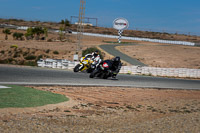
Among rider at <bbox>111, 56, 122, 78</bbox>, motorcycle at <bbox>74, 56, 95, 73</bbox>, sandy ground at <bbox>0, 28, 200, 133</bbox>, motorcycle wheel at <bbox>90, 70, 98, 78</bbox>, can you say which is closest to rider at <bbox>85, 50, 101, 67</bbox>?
motorcycle at <bbox>74, 56, 95, 73</bbox>

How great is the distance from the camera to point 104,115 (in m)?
9.95

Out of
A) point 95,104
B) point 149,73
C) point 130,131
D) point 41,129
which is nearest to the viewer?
point 41,129

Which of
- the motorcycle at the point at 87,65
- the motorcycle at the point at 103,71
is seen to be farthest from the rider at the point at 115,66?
the motorcycle at the point at 87,65

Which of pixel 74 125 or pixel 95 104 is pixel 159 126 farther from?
pixel 95 104

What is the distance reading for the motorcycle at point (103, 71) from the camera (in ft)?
61.6

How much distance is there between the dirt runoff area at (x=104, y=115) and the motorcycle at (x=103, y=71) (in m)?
3.99

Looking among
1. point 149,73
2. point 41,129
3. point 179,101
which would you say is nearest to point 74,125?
point 41,129

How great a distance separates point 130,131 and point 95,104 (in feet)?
12.6

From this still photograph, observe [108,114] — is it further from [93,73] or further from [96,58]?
[96,58]

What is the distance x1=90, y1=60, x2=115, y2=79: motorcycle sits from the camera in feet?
61.6

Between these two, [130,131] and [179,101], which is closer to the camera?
[130,131]

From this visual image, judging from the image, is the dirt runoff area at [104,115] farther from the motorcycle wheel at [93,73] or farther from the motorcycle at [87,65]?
the motorcycle at [87,65]

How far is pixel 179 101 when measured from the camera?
14398 millimetres

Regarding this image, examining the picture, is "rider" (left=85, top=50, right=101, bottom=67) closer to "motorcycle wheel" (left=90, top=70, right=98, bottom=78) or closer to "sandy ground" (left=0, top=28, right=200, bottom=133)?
"motorcycle wheel" (left=90, top=70, right=98, bottom=78)
